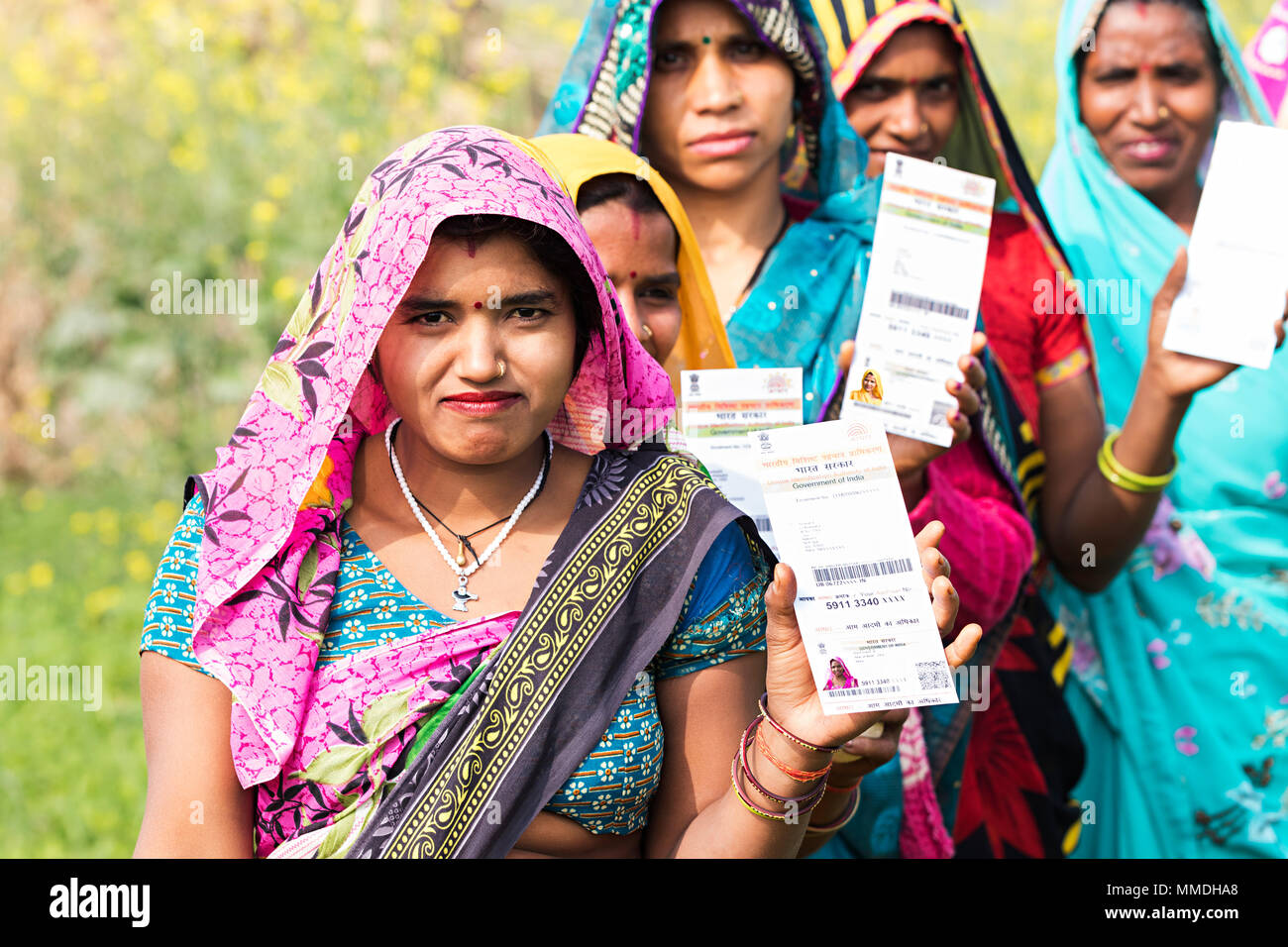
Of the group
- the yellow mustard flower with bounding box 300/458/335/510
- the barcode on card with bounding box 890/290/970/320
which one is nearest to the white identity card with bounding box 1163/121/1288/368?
the barcode on card with bounding box 890/290/970/320

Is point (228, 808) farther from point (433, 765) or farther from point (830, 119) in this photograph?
point (830, 119)

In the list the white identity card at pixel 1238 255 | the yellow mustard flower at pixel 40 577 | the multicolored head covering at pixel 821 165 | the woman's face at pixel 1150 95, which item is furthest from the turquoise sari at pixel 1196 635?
the yellow mustard flower at pixel 40 577

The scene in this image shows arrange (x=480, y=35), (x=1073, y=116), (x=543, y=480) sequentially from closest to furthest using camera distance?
(x=543, y=480) → (x=1073, y=116) → (x=480, y=35)

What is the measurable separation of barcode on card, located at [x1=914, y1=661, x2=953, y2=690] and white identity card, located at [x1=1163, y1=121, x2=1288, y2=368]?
1.34 metres

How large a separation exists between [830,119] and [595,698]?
170cm

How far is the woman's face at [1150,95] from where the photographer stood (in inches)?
→ 137

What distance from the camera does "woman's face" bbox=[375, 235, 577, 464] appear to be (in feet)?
6.18

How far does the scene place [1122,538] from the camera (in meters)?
3.13

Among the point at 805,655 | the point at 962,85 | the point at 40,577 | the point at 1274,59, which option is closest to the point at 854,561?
the point at 805,655

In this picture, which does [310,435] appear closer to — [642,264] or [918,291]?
[642,264]

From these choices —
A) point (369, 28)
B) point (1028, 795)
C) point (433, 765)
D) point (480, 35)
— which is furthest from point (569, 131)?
point (480, 35)

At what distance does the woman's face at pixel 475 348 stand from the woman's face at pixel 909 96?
1.50 m

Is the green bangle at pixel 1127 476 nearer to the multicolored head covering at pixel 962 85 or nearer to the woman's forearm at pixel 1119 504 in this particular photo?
the woman's forearm at pixel 1119 504
